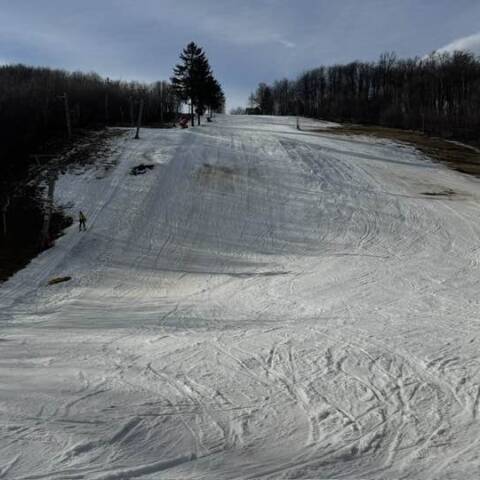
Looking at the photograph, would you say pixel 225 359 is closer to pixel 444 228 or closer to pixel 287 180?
pixel 444 228

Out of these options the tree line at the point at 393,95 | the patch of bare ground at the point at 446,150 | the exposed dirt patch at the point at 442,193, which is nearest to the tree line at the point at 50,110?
the patch of bare ground at the point at 446,150

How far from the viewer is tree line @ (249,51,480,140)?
76.5 meters

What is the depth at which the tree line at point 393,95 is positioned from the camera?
76.5m

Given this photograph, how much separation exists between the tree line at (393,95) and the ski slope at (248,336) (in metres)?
39.1

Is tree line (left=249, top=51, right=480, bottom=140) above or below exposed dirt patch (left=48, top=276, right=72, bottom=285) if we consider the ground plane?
above

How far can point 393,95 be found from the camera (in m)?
102

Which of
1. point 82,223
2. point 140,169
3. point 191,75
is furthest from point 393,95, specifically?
point 82,223

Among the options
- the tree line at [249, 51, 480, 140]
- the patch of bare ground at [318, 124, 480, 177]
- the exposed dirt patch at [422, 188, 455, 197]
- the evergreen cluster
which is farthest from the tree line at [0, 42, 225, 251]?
the tree line at [249, 51, 480, 140]

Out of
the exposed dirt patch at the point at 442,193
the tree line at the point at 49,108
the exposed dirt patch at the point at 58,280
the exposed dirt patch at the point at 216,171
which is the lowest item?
the exposed dirt patch at the point at 58,280

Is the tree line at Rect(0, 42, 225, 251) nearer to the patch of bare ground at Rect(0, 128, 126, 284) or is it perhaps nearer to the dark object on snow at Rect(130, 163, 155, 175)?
the patch of bare ground at Rect(0, 128, 126, 284)

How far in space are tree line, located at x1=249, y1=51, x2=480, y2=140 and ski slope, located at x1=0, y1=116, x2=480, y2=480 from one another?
1538 inches

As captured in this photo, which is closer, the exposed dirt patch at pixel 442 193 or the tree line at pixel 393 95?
the exposed dirt patch at pixel 442 193

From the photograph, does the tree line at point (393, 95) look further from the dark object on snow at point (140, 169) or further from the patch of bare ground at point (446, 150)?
the dark object on snow at point (140, 169)

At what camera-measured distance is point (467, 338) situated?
1040 cm
